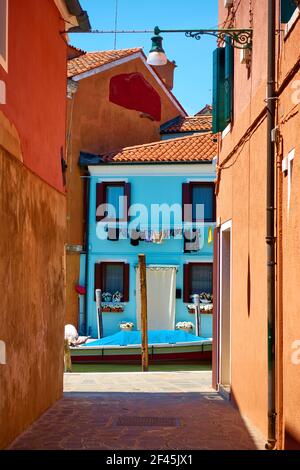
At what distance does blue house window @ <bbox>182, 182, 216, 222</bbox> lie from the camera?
27.4 meters

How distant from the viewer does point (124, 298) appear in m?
27.2

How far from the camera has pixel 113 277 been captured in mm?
27641

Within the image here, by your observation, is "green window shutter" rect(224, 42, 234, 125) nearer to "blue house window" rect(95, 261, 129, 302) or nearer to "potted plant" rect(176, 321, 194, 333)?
"potted plant" rect(176, 321, 194, 333)

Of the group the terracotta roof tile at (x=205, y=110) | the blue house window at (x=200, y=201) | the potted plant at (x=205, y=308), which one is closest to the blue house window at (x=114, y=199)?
the blue house window at (x=200, y=201)

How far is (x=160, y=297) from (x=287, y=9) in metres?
20.1

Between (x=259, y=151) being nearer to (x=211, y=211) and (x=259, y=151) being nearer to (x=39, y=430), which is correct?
(x=39, y=430)

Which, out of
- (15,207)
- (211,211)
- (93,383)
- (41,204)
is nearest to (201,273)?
(211,211)

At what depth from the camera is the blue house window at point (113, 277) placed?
2727 cm

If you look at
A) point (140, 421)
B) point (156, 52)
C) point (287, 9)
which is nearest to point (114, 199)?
point (156, 52)

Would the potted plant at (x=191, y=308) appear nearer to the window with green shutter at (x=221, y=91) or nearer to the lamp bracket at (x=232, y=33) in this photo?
the window with green shutter at (x=221, y=91)

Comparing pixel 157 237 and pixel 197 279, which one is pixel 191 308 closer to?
pixel 197 279

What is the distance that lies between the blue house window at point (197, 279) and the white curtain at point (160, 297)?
0.47 meters

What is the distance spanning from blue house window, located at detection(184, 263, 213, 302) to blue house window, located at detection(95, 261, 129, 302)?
2.18 m
